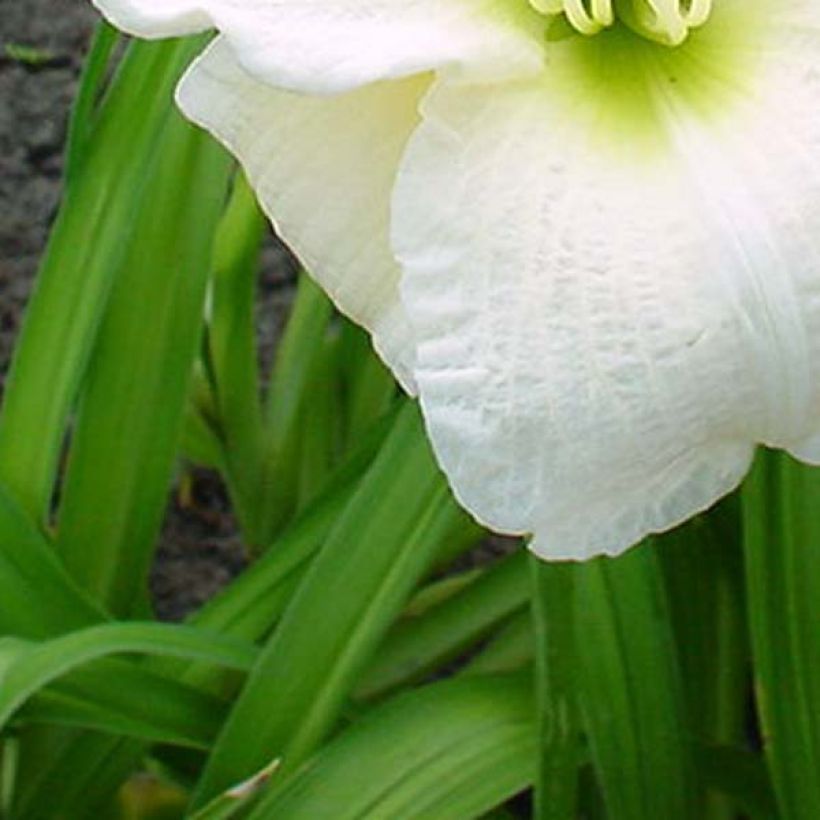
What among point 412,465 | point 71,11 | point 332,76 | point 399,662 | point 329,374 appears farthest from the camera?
point 71,11

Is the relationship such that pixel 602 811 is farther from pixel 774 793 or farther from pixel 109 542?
pixel 109 542

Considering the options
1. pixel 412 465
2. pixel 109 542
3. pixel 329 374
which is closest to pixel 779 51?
pixel 412 465

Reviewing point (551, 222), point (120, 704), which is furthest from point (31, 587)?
point (551, 222)

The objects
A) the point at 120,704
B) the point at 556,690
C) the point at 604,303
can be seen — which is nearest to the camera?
the point at 604,303

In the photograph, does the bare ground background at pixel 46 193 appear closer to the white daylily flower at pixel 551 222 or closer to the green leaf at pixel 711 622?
the green leaf at pixel 711 622

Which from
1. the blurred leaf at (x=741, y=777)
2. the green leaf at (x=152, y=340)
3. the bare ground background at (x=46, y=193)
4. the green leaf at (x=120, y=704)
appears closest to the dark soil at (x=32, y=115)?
the bare ground background at (x=46, y=193)

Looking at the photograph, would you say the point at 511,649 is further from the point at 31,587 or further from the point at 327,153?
the point at 327,153

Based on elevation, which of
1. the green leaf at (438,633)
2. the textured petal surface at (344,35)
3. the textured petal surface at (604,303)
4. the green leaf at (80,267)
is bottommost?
the green leaf at (438,633)
